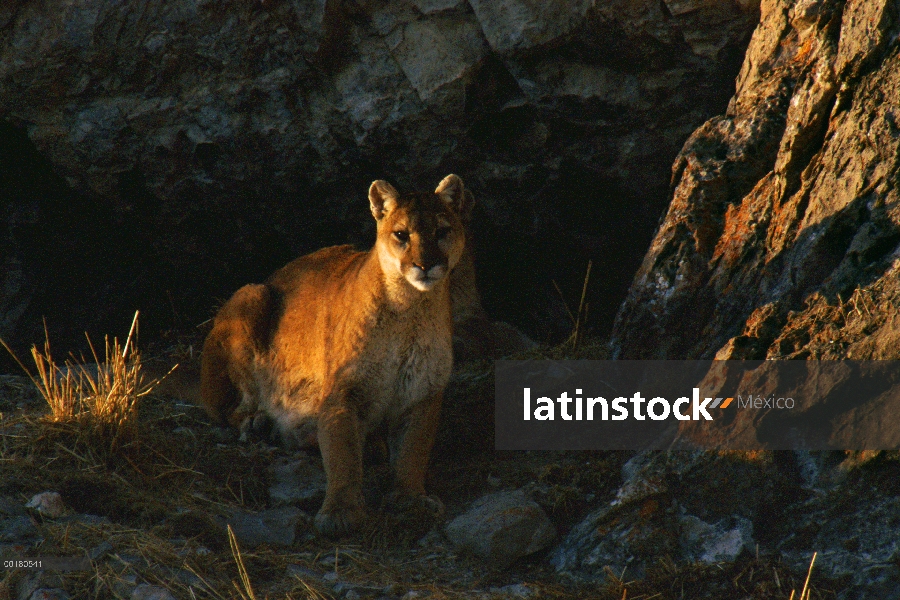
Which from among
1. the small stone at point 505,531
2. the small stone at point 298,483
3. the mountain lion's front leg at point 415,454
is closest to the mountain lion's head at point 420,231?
the mountain lion's front leg at point 415,454

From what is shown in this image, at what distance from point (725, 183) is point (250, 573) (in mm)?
3369

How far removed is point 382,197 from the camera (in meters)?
5.85

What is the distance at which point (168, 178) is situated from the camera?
6.87 m

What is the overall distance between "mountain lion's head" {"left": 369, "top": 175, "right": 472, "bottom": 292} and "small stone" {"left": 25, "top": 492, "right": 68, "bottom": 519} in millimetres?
2212

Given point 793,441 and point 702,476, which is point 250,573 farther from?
point 793,441

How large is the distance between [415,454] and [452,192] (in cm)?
166

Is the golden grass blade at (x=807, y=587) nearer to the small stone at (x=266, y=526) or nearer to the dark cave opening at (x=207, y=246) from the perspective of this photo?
the small stone at (x=266, y=526)

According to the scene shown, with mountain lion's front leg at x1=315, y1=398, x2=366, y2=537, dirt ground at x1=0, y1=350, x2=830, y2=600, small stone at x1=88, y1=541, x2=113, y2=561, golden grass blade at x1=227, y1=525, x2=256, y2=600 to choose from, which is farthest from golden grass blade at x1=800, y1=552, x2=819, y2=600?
small stone at x1=88, y1=541, x2=113, y2=561

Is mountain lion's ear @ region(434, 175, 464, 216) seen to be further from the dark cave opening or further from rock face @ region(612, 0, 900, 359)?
rock face @ region(612, 0, 900, 359)

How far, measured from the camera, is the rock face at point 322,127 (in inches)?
243

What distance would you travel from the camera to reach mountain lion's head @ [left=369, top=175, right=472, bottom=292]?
538cm

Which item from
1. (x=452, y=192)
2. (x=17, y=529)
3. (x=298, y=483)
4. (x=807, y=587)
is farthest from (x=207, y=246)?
(x=807, y=587)

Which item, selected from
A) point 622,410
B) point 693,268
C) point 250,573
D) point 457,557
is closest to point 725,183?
point 693,268

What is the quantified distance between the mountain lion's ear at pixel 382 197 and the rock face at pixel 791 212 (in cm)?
161
